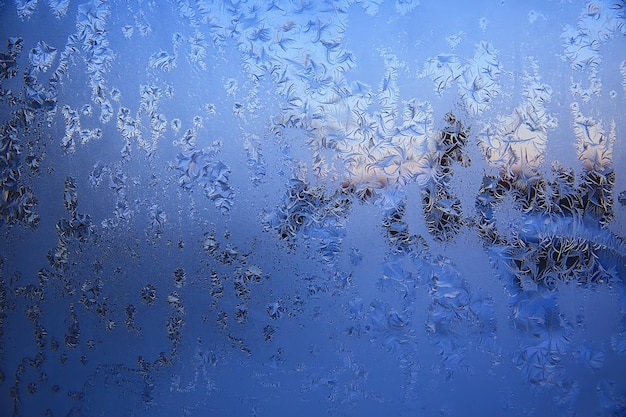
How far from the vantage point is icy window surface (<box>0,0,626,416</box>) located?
4.17 feet

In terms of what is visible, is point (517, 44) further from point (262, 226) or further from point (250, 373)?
point (250, 373)

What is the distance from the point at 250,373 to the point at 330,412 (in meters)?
0.21

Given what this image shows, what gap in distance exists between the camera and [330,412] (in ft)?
4.36

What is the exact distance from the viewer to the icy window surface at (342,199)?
1.27 metres

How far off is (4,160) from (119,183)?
0.33 metres

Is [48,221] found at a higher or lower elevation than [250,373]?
higher

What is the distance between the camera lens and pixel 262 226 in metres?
1.31

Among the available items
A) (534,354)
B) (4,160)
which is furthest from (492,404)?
(4,160)

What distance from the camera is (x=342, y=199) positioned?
128cm

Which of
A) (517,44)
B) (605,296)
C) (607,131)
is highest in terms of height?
(517,44)

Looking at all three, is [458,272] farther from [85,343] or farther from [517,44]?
[85,343]

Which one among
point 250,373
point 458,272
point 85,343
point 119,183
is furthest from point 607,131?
point 85,343

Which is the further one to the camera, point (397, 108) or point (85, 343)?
point (85, 343)

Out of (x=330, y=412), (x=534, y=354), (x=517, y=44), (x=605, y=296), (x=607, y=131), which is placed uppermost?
(x=517, y=44)
